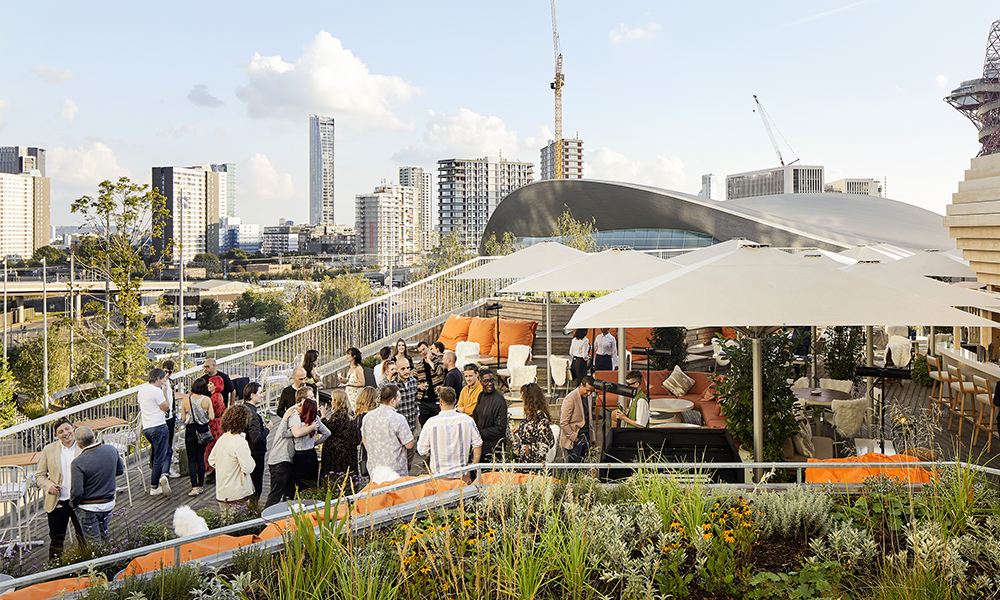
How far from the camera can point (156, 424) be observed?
736 cm

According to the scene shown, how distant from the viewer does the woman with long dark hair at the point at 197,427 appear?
Result: 7281mm

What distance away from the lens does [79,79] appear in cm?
10481

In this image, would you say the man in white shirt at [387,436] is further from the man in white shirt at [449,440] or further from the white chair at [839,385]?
the white chair at [839,385]

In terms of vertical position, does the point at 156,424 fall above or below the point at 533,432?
below

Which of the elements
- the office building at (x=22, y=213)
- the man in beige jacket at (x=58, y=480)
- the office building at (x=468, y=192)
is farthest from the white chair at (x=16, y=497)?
the office building at (x=468, y=192)

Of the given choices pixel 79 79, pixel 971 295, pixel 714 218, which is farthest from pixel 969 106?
pixel 79 79

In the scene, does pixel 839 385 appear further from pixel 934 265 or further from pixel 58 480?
pixel 58 480

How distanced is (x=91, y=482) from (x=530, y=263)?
664 centimetres

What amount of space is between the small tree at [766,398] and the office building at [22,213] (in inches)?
5394

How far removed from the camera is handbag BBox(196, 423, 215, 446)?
24.1 ft

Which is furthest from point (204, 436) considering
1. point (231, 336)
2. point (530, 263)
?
point (231, 336)

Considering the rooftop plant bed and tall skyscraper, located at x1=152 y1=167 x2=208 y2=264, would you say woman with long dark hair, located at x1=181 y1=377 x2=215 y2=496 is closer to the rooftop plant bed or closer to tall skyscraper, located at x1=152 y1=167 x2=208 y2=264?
the rooftop plant bed

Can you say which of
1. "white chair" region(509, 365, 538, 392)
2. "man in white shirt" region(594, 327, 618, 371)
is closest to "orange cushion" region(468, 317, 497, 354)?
"man in white shirt" region(594, 327, 618, 371)

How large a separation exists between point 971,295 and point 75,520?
27.1ft
